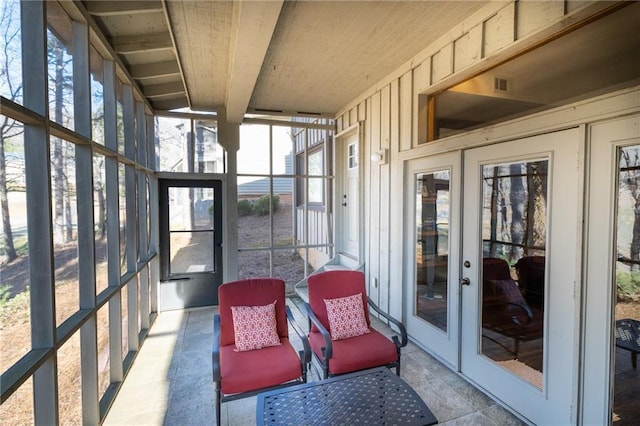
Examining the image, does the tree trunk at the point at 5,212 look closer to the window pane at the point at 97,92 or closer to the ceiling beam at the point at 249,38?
the window pane at the point at 97,92

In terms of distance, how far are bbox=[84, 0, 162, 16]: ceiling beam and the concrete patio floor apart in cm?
315

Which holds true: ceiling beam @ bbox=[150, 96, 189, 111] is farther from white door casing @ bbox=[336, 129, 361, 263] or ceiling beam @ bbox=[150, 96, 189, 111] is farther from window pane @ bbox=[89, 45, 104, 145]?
white door casing @ bbox=[336, 129, 361, 263]

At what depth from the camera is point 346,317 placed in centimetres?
288

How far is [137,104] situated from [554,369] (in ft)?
16.5

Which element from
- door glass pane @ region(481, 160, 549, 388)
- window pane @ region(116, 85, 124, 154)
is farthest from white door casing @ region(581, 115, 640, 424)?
window pane @ region(116, 85, 124, 154)

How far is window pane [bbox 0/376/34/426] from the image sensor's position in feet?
4.74

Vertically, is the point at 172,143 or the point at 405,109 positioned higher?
the point at 405,109

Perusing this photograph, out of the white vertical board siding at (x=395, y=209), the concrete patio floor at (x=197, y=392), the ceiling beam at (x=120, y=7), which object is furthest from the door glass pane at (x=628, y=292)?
the ceiling beam at (x=120, y=7)

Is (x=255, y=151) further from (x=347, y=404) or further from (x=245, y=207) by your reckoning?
(x=347, y=404)

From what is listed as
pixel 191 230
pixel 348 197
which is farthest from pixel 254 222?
pixel 348 197

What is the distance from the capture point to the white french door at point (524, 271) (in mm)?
2074

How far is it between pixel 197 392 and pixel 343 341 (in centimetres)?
139

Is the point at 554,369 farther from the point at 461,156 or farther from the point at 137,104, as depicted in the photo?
the point at 137,104

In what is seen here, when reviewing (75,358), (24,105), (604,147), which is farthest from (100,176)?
(604,147)
